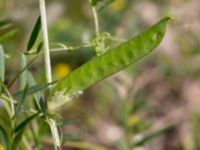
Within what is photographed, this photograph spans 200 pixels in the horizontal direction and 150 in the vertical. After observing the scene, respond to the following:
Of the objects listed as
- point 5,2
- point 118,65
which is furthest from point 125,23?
point 118,65

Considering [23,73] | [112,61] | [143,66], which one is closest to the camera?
[112,61]

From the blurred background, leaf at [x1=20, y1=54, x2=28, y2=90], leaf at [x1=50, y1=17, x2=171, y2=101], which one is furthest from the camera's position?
the blurred background

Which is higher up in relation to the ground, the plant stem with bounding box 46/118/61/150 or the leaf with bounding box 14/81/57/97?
the leaf with bounding box 14/81/57/97

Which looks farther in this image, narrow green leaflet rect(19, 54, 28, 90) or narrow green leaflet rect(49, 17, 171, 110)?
narrow green leaflet rect(19, 54, 28, 90)

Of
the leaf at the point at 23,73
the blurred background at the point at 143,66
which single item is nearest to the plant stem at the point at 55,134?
the leaf at the point at 23,73

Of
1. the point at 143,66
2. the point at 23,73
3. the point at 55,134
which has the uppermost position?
the point at 143,66

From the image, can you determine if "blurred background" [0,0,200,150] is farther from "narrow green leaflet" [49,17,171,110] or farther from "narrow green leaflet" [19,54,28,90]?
"narrow green leaflet" [49,17,171,110]

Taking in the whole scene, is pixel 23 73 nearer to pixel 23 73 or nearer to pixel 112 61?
pixel 23 73

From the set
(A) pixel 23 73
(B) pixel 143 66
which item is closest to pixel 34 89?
(A) pixel 23 73

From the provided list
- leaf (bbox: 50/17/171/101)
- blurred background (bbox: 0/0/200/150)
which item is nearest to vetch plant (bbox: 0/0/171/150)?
leaf (bbox: 50/17/171/101)

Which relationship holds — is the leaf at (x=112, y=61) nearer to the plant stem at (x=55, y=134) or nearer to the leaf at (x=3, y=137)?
the plant stem at (x=55, y=134)
